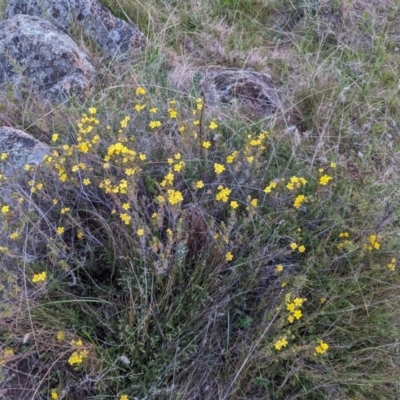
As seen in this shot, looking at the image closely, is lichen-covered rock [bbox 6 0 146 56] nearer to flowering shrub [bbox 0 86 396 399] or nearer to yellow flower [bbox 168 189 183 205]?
flowering shrub [bbox 0 86 396 399]

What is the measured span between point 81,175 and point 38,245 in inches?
14.0

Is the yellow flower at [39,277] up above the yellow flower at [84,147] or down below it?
below

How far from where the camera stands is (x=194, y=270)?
1837mm

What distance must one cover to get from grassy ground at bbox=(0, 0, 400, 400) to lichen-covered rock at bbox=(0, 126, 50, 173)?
118mm

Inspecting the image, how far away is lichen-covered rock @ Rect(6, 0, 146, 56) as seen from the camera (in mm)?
3297

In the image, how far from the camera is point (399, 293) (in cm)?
198

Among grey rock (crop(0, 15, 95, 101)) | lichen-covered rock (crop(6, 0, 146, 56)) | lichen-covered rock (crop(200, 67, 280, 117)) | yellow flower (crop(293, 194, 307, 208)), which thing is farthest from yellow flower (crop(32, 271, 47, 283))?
lichen-covered rock (crop(6, 0, 146, 56))

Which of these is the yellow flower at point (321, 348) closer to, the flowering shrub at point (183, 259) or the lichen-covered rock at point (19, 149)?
the flowering shrub at point (183, 259)

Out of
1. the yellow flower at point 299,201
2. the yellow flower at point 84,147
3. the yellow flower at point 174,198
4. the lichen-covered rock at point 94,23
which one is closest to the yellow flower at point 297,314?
the yellow flower at point 299,201

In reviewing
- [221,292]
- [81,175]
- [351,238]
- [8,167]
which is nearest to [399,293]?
[351,238]

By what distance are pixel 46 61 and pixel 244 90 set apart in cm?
126

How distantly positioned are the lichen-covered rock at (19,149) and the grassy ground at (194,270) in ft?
0.39

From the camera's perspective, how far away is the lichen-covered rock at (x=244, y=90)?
9.48 ft

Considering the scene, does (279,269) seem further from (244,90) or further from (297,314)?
(244,90)
